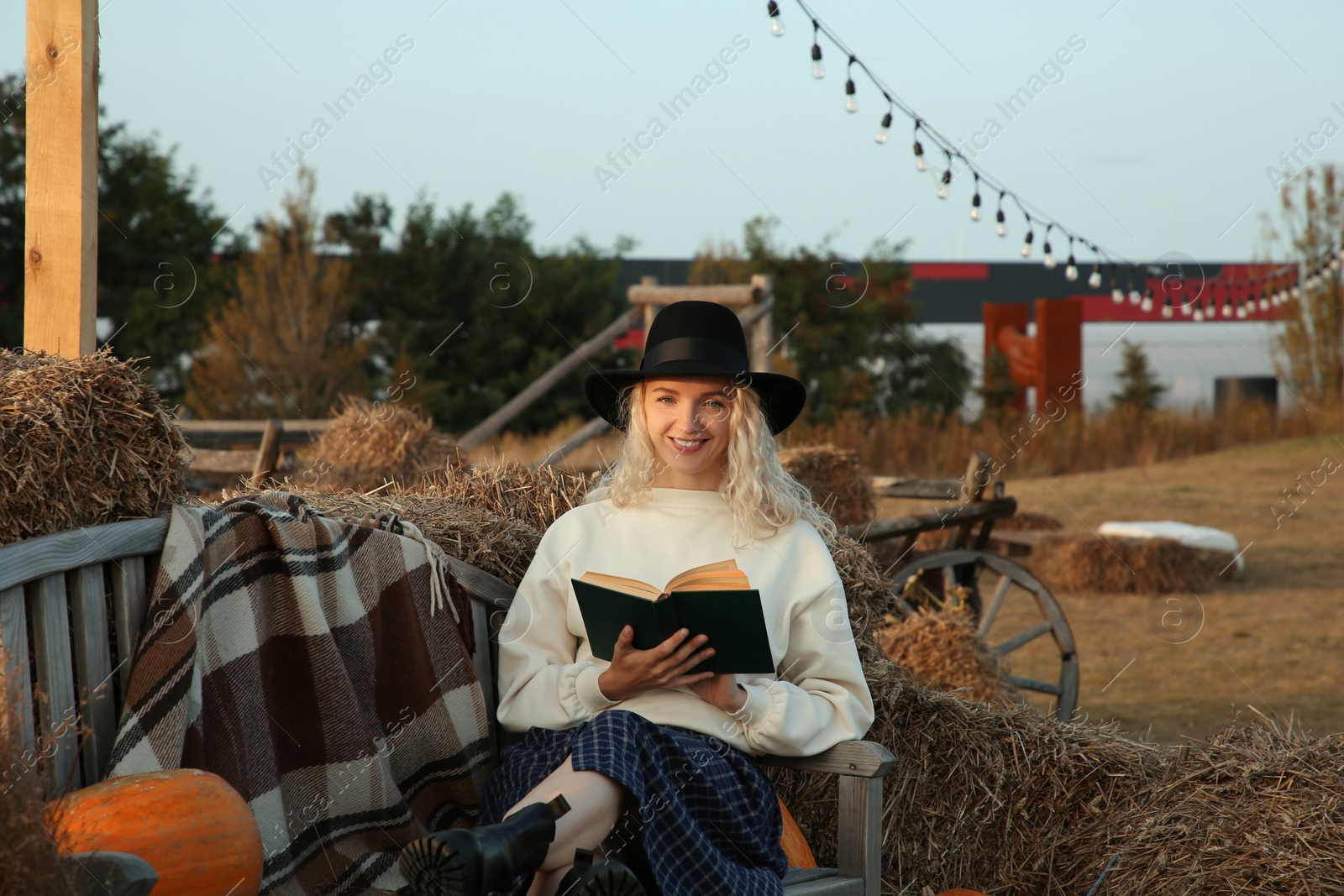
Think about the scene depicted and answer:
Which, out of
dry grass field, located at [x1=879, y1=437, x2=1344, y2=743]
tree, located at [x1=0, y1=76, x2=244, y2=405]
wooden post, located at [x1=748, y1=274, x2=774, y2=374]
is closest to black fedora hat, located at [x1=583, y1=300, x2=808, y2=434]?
dry grass field, located at [x1=879, y1=437, x2=1344, y2=743]

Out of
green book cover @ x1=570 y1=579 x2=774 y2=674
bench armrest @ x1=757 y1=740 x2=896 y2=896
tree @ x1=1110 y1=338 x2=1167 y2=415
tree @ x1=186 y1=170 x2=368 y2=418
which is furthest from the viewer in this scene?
tree @ x1=1110 y1=338 x2=1167 y2=415

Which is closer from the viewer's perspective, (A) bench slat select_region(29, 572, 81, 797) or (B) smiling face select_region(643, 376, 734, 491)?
(A) bench slat select_region(29, 572, 81, 797)

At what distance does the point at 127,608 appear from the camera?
7.31 ft

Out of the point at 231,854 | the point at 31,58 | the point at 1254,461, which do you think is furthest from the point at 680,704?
the point at 1254,461

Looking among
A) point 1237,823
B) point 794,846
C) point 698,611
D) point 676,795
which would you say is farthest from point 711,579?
point 1237,823

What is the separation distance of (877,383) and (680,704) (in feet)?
53.7

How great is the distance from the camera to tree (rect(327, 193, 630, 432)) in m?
17.7

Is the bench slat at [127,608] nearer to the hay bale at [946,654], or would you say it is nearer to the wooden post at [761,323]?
the hay bale at [946,654]

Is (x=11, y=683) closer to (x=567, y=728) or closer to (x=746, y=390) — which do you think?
(x=567, y=728)

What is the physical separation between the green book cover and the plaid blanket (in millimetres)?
454

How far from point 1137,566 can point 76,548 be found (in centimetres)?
992

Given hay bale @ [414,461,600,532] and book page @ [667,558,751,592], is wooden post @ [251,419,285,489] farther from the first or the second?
book page @ [667,558,751,592]

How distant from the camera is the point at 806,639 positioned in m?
2.93

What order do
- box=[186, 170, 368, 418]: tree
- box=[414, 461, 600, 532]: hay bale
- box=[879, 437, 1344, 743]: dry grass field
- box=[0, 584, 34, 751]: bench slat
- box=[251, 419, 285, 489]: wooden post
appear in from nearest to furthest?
box=[0, 584, 34, 751]: bench slat, box=[414, 461, 600, 532]: hay bale, box=[251, 419, 285, 489]: wooden post, box=[879, 437, 1344, 743]: dry grass field, box=[186, 170, 368, 418]: tree
